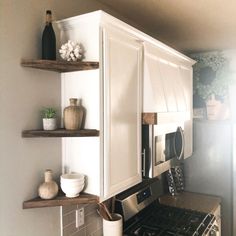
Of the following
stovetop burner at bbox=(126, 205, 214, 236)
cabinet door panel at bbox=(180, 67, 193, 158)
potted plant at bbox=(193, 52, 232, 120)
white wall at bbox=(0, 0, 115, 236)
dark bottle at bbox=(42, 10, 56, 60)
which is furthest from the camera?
potted plant at bbox=(193, 52, 232, 120)

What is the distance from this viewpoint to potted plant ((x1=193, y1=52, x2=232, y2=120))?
3113 millimetres

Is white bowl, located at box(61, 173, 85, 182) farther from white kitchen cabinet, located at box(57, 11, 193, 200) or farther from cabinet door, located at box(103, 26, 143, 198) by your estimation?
cabinet door, located at box(103, 26, 143, 198)

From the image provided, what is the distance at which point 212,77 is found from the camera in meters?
3.19

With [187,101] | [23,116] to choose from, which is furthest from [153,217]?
[23,116]

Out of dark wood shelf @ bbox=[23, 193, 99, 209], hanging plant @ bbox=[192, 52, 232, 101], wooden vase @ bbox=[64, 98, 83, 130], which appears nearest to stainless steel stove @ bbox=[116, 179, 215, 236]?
dark wood shelf @ bbox=[23, 193, 99, 209]

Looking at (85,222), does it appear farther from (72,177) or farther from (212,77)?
(212,77)

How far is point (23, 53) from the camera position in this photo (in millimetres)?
1304

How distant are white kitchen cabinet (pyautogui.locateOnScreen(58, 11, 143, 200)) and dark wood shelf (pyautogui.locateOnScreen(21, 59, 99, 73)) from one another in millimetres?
52

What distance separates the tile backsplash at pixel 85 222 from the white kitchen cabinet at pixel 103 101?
0.84 ft

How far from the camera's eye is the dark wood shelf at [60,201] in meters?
1.28

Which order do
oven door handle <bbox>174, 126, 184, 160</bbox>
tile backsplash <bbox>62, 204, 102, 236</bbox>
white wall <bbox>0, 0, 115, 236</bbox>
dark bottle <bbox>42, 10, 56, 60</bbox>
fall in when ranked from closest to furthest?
1. white wall <bbox>0, 0, 115, 236</bbox>
2. dark bottle <bbox>42, 10, 56, 60</bbox>
3. tile backsplash <bbox>62, 204, 102, 236</bbox>
4. oven door handle <bbox>174, 126, 184, 160</bbox>

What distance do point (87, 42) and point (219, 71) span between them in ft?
7.42

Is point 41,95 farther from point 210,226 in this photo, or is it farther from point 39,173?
point 210,226

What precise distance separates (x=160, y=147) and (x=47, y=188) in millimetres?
927
